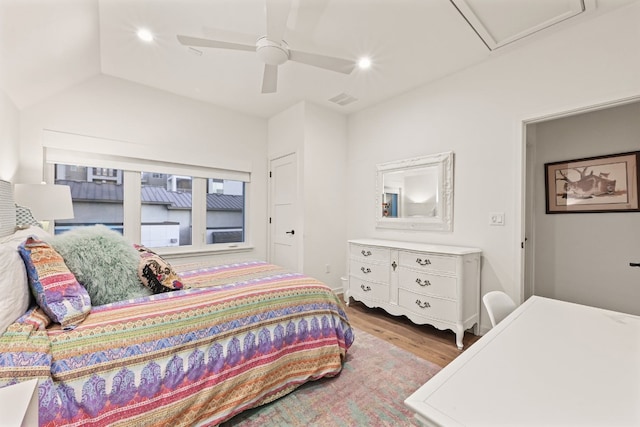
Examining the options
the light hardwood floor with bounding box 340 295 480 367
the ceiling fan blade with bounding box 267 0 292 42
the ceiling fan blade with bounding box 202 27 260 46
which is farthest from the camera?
the light hardwood floor with bounding box 340 295 480 367

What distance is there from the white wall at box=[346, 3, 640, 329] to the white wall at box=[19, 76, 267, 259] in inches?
76.8

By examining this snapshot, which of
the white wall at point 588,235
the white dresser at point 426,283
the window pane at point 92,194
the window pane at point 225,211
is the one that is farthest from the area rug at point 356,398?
the window pane at point 92,194

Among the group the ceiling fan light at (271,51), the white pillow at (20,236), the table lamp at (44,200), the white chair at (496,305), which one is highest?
the ceiling fan light at (271,51)

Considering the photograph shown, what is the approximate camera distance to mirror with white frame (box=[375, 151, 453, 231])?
3.00 m

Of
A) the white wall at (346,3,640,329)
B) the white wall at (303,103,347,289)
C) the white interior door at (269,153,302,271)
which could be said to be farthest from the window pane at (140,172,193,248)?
the white wall at (346,3,640,329)

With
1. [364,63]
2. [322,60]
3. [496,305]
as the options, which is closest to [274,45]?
[322,60]

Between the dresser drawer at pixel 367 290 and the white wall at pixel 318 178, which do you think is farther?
the white wall at pixel 318 178

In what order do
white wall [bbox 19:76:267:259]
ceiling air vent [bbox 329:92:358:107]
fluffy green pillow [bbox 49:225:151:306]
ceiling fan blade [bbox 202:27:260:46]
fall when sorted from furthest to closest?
ceiling air vent [bbox 329:92:358:107], white wall [bbox 19:76:267:259], ceiling fan blade [bbox 202:27:260:46], fluffy green pillow [bbox 49:225:151:306]

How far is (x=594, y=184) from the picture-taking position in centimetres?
278

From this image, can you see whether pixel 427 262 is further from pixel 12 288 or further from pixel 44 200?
pixel 44 200

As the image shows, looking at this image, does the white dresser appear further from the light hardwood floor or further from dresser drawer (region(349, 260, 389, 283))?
the light hardwood floor

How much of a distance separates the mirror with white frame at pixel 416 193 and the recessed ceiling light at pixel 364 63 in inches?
45.9

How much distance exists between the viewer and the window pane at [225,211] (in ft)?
12.8

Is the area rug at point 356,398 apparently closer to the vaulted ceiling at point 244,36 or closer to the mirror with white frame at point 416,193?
the mirror with white frame at point 416,193
